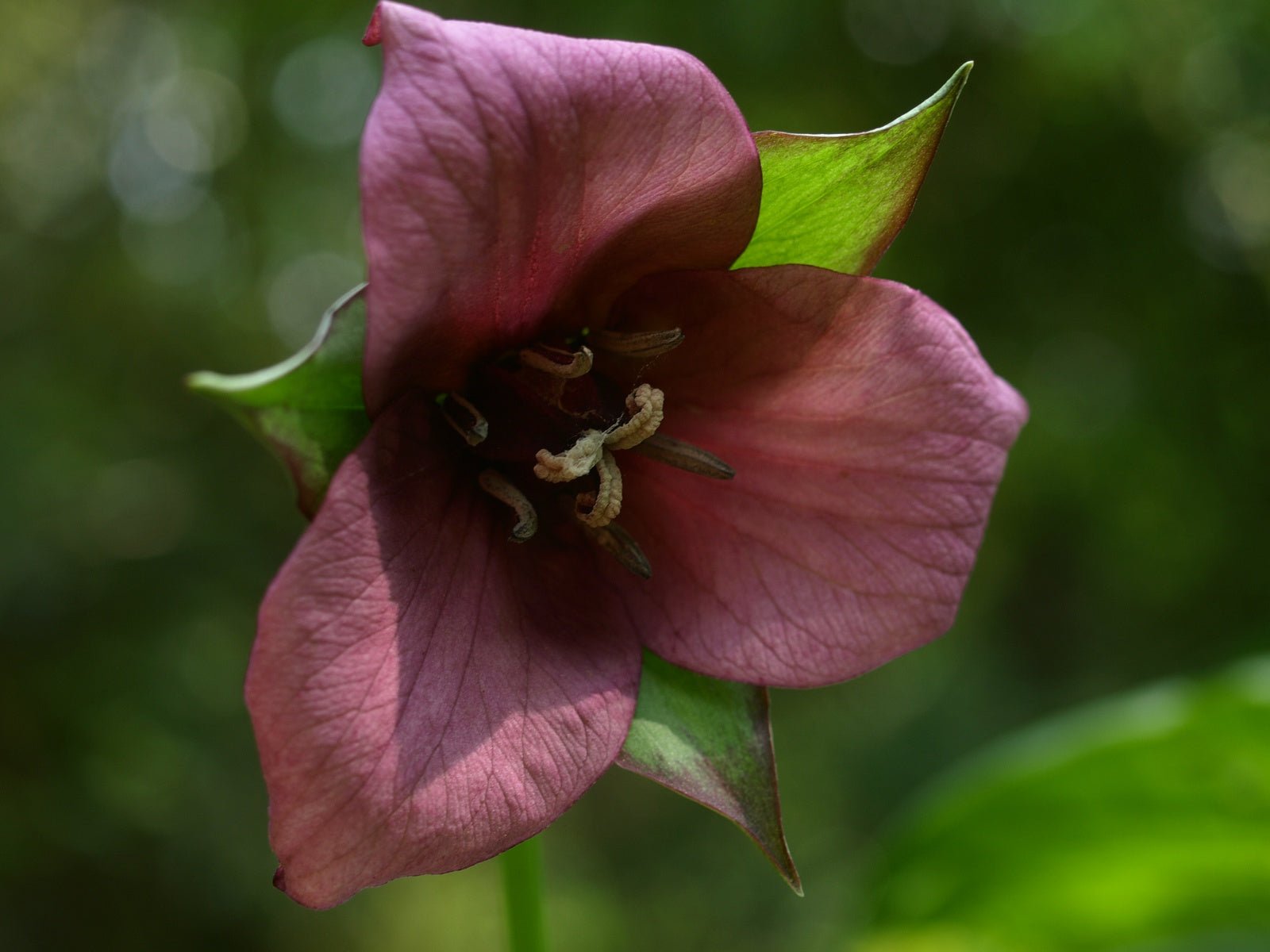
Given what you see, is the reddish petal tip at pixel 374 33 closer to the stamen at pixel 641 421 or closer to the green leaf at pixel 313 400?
the green leaf at pixel 313 400

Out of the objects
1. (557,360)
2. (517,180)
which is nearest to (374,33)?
(517,180)

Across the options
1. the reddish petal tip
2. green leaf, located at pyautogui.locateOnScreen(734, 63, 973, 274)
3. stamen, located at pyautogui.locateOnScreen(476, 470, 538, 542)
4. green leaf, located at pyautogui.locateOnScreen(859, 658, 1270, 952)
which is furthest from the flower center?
green leaf, located at pyautogui.locateOnScreen(859, 658, 1270, 952)

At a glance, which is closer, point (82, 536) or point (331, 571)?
point (331, 571)

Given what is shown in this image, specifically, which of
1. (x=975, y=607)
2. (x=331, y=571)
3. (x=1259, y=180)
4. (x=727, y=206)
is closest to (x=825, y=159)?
(x=727, y=206)

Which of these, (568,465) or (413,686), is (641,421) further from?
(413,686)

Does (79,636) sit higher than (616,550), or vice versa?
(616,550)

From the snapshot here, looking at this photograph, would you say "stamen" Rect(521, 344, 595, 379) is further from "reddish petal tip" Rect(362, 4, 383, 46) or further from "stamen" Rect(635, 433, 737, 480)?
"reddish petal tip" Rect(362, 4, 383, 46)

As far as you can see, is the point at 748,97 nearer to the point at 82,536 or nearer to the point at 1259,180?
the point at 1259,180
